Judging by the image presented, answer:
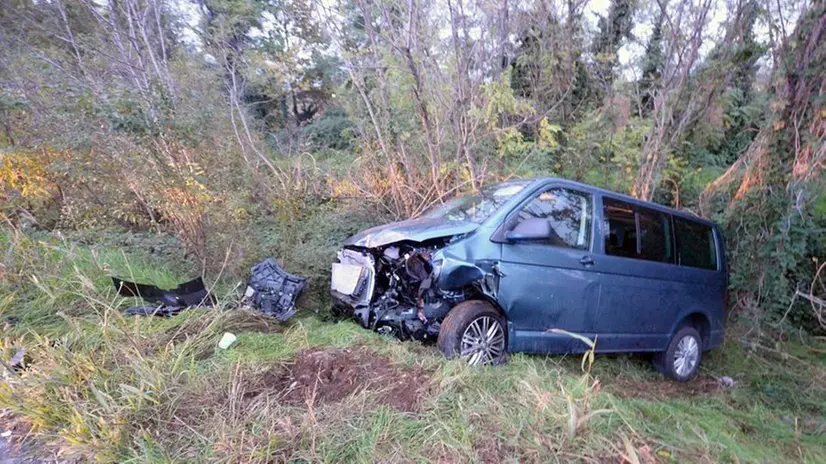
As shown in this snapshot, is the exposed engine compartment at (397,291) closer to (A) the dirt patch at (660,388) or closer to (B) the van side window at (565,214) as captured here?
(B) the van side window at (565,214)

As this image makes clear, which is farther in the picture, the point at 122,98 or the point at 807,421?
the point at 122,98

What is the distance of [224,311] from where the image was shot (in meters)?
3.66

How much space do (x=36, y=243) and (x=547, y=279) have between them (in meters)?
4.79

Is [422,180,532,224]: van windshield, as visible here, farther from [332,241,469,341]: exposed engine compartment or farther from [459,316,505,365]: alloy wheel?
[459,316,505,365]: alloy wheel

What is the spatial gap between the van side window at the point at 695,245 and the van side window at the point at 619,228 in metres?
0.82

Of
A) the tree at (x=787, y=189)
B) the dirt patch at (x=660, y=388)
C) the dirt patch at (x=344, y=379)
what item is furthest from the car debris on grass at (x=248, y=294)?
the tree at (x=787, y=189)

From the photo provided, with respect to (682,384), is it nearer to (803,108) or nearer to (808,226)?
(808,226)

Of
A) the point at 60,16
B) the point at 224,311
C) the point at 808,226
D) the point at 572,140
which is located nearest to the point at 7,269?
the point at 224,311

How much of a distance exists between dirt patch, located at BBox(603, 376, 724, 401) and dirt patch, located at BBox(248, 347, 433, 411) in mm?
1924

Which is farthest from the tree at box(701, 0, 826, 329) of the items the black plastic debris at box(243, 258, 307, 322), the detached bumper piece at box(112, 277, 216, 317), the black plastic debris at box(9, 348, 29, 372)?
the black plastic debris at box(9, 348, 29, 372)

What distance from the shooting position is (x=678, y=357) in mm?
4715

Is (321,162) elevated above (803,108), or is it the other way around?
(803,108)

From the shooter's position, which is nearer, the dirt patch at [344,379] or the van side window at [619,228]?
the dirt patch at [344,379]

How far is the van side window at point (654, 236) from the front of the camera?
14.3 ft
